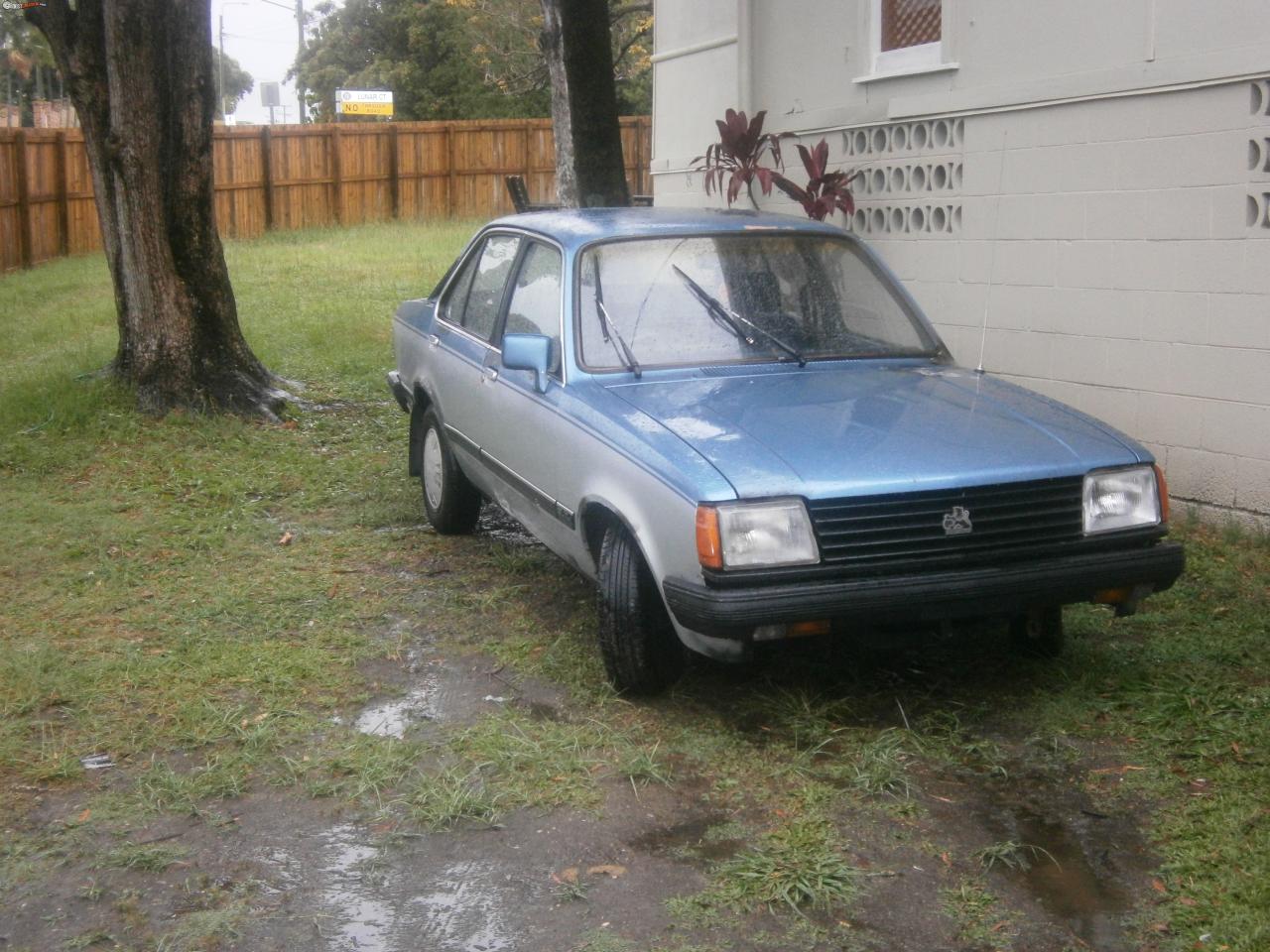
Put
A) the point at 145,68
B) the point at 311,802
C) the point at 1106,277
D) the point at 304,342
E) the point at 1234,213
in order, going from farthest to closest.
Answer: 1. the point at 304,342
2. the point at 145,68
3. the point at 1106,277
4. the point at 1234,213
5. the point at 311,802

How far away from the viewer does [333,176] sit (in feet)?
92.9

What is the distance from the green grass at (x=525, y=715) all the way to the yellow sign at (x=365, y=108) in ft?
98.4

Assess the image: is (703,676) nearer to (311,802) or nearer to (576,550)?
(576,550)

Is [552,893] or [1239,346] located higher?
[1239,346]

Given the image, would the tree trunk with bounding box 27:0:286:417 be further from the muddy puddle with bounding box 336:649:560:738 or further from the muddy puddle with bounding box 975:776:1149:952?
the muddy puddle with bounding box 975:776:1149:952

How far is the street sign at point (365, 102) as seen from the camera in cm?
3603

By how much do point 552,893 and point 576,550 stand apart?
1.78 meters

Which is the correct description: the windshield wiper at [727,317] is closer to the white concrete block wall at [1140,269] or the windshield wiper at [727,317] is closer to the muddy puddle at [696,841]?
the muddy puddle at [696,841]

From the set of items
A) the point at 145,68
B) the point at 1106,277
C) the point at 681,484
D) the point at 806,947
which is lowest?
the point at 806,947

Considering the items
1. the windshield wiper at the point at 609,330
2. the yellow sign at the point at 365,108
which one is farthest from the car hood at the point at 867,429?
the yellow sign at the point at 365,108

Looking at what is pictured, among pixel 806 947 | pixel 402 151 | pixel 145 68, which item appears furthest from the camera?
pixel 402 151

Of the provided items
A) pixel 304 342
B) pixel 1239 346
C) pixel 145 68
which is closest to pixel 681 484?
pixel 1239 346

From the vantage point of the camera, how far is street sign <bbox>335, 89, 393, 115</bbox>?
118 feet

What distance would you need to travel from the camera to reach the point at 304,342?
1348 cm
